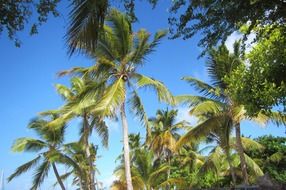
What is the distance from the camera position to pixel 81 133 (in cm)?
3003

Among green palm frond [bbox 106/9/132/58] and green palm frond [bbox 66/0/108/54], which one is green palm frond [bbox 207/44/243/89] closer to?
green palm frond [bbox 106/9/132/58]

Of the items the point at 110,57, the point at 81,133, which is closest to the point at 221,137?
the point at 110,57

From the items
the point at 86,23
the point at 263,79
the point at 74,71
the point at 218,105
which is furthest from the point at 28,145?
the point at 86,23

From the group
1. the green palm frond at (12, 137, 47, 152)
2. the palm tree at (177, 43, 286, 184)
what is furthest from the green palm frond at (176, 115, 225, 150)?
the green palm frond at (12, 137, 47, 152)

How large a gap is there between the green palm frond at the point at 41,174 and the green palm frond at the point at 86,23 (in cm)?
2653

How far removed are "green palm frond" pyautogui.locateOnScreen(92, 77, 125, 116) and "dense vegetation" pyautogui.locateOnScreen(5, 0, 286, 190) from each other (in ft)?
0.14

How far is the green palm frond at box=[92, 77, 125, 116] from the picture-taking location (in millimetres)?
18297

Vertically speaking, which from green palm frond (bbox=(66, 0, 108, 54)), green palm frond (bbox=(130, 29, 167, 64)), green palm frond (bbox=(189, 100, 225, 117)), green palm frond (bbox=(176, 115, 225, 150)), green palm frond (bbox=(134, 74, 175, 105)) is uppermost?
green palm frond (bbox=(130, 29, 167, 64))

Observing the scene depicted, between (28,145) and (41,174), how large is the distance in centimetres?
231

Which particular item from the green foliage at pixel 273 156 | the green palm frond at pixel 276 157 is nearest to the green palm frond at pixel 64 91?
the green foliage at pixel 273 156

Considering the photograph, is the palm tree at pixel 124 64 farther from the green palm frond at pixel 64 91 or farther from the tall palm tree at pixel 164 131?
the tall palm tree at pixel 164 131

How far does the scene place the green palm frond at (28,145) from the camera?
3153cm

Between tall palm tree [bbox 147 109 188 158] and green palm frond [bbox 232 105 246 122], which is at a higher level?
tall palm tree [bbox 147 109 188 158]

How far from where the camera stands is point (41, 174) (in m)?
31.7
